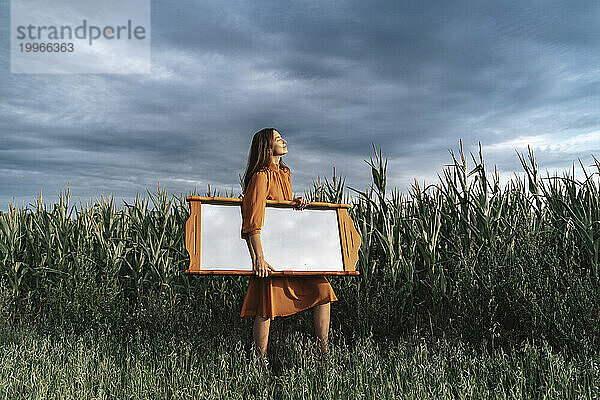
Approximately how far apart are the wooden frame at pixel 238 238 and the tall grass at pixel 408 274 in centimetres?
85

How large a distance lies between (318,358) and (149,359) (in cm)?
140

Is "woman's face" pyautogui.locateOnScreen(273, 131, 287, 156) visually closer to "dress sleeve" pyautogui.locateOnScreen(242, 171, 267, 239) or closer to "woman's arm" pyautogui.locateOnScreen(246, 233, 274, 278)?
"dress sleeve" pyautogui.locateOnScreen(242, 171, 267, 239)

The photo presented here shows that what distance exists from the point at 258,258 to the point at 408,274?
1.66 metres

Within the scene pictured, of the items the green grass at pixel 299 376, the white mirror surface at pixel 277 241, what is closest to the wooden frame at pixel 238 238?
the white mirror surface at pixel 277 241

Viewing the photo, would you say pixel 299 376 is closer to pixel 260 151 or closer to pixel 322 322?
pixel 322 322

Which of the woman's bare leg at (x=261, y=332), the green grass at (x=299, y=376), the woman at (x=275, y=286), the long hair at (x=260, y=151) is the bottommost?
the green grass at (x=299, y=376)

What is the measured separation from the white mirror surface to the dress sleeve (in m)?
0.09

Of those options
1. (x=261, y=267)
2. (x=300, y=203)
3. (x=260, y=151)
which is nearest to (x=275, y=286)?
(x=261, y=267)

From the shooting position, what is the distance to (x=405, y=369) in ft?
10.7

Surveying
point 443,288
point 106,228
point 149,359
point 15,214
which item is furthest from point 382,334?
point 15,214

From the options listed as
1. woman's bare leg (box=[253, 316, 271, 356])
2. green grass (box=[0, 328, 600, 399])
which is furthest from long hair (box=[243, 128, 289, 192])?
green grass (box=[0, 328, 600, 399])

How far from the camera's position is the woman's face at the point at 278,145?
3463 mm

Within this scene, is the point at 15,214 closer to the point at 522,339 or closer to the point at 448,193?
the point at 448,193

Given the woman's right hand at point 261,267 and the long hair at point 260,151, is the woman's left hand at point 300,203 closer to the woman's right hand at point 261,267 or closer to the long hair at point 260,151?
the long hair at point 260,151
